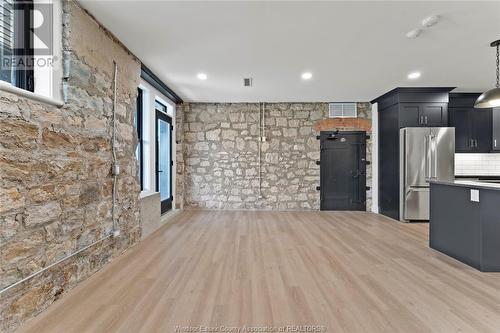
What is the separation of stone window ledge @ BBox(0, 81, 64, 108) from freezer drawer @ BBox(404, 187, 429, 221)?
18.4 ft

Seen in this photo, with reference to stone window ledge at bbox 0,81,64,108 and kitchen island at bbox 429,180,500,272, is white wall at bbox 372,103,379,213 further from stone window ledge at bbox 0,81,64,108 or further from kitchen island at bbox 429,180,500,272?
stone window ledge at bbox 0,81,64,108

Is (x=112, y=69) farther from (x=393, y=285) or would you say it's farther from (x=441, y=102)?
(x=441, y=102)

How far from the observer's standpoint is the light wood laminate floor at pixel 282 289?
6.45ft

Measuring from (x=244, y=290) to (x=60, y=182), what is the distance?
1.83 m

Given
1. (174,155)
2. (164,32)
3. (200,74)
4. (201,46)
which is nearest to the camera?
(164,32)

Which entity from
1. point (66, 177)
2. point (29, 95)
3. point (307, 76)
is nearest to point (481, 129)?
point (307, 76)

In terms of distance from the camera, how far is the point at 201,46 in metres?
3.42

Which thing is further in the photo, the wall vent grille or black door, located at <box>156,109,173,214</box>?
the wall vent grille

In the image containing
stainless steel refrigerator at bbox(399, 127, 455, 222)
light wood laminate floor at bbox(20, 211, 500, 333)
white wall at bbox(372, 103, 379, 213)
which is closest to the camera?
light wood laminate floor at bbox(20, 211, 500, 333)

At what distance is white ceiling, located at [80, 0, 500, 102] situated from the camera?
2617 mm

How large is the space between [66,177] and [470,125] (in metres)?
7.12

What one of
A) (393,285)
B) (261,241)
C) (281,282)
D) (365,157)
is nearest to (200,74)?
(261,241)

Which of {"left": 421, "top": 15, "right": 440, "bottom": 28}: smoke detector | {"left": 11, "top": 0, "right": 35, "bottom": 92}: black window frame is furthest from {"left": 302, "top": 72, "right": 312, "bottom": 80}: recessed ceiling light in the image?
{"left": 11, "top": 0, "right": 35, "bottom": 92}: black window frame

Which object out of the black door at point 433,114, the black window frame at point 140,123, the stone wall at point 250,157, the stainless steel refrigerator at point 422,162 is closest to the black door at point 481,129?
the black door at point 433,114
